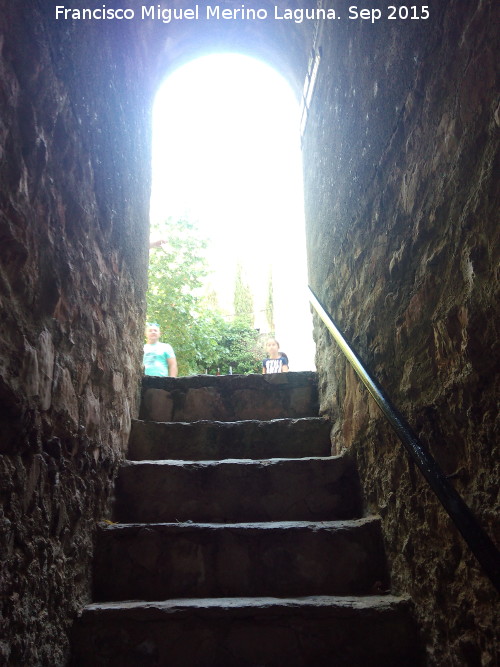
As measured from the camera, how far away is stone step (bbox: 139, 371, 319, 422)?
261cm

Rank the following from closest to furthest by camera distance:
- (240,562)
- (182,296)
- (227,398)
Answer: (240,562) < (227,398) < (182,296)

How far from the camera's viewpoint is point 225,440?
2268 mm

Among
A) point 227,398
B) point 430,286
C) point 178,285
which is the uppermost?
point 178,285

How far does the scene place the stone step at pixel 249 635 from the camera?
52.9 inches

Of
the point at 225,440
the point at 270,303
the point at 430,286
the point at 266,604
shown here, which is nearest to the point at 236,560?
the point at 266,604

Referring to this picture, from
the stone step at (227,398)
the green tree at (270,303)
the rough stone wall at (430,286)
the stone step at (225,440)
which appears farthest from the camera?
the green tree at (270,303)

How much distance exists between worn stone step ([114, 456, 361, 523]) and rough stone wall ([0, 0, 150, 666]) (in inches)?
6.3

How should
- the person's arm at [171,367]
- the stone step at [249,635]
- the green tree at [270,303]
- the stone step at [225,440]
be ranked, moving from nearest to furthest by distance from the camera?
1. the stone step at [249,635]
2. the stone step at [225,440]
3. the person's arm at [171,367]
4. the green tree at [270,303]

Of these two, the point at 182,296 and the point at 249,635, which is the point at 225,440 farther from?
the point at 182,296

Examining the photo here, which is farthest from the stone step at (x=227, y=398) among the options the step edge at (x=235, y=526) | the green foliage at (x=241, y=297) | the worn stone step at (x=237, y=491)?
the green foliage at (x=241, y=297)

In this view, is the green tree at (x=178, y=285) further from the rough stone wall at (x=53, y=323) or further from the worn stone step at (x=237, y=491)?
the worn stone step at (x=237, y=491)

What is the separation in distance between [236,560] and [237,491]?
33 cm

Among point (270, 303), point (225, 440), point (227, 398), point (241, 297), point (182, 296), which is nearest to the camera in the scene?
point (225, 440)

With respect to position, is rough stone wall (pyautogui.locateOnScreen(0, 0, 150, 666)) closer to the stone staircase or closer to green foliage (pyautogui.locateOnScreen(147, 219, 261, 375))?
the stone staircase
